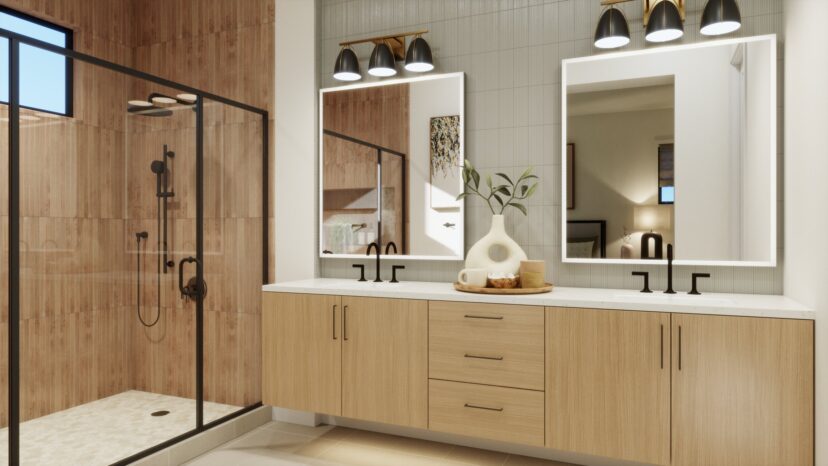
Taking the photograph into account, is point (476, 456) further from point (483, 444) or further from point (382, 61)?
point (382, 61)

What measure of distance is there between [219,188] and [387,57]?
4.00 feet

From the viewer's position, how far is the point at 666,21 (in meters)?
2.40

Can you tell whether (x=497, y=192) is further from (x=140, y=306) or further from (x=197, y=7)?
(x=197, y=7)

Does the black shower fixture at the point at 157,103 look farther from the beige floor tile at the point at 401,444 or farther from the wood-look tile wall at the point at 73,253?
the beige floor tile at the point at 401,444

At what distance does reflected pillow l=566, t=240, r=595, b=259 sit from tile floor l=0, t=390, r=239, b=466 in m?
2.14

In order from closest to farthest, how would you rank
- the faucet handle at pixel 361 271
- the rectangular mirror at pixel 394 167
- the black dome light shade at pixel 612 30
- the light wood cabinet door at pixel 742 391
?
the light wood cabinet door at pixel 742 391, the black dome light shade at pixel 612 30, the rectangular mirror at pixel 394 167, the faucet handle at pixel 361 271

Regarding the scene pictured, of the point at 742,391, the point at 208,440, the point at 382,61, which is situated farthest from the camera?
the point at 382,61

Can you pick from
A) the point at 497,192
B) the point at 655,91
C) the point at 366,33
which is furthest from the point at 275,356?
the point at 655,91

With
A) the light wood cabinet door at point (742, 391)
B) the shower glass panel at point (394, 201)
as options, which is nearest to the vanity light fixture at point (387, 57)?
the shower glass panel at point (394, 201)

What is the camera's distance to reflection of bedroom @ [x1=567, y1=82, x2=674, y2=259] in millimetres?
2529

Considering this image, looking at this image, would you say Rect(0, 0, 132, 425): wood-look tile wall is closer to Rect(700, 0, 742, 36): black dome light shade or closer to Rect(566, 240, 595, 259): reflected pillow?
Rect(566, 240, 595, 259): reflected pillow

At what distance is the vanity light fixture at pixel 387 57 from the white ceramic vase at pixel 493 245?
0.97m

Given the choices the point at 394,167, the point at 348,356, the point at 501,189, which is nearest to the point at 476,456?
the point at 348,356

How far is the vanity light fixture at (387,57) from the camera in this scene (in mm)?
2922
